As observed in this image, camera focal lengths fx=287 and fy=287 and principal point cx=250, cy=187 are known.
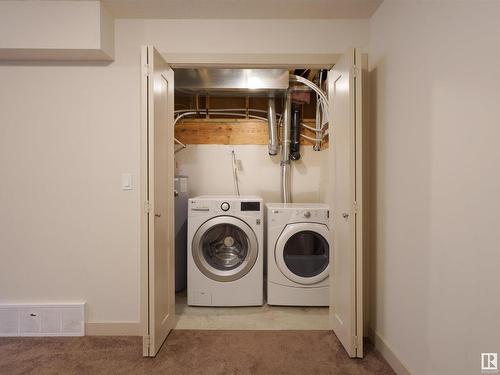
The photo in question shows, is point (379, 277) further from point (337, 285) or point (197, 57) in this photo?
point (197, 57)

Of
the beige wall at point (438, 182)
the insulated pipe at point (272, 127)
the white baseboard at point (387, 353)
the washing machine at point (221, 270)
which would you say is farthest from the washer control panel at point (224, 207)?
the white baseboard at point (387, 353)

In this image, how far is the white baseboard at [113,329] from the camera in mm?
1982

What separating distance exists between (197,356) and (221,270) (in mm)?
802

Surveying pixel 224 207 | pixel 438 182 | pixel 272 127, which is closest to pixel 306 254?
pixel 224 207

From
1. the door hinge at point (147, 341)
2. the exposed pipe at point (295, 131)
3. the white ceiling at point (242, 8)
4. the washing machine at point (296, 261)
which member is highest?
the white ceiling at point (242, 8)

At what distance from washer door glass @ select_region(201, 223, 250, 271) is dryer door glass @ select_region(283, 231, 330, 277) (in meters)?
0.39

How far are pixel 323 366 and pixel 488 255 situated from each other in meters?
1.12

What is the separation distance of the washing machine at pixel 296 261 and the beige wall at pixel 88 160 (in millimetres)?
1112

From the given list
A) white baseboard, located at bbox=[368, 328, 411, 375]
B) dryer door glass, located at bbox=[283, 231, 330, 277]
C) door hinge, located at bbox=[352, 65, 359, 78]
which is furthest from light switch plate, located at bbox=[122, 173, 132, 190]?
white baseboard, located at bbox=[368, 328, 411, 375]

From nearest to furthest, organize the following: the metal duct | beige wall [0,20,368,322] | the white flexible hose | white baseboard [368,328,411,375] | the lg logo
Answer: the lg logo
white baseboard [368,328,411,375]
beige wall [0,20,368,322]
the metal duct
the white flexible hose

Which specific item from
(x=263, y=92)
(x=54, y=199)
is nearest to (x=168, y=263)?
(x=54, y=199)

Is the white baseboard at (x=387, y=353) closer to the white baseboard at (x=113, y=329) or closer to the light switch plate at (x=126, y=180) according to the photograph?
the white baseboard at (x=113, y=329)

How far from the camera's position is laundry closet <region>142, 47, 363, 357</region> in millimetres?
1683

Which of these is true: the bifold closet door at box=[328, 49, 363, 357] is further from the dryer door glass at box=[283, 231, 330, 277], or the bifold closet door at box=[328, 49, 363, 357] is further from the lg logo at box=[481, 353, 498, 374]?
the lg logo at box=[481, 353, 498, 374]
